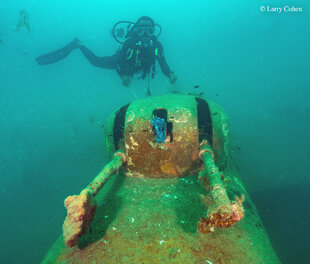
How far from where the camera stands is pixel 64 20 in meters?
84.2

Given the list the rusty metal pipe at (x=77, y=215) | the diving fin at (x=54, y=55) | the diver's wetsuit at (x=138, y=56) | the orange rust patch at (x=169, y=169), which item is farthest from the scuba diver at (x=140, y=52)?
the rusty metal pipe at (x=77, y=215)

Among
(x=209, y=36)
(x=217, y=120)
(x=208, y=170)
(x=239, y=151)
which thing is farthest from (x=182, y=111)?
(x=209, y=36)

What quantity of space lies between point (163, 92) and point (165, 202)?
89.3ft

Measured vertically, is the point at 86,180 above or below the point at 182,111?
below

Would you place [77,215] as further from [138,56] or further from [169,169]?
[138,56]

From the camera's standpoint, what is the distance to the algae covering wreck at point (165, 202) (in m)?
1.81

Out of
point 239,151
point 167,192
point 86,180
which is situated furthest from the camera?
point 86,180

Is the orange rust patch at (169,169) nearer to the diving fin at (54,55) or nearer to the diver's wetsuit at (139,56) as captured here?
the diver's wetsuit at (139,56)

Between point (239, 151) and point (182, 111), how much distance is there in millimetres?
7801

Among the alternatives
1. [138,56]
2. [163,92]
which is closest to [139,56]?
[138,56]

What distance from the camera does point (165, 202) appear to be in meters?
2.58

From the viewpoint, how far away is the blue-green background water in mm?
6923

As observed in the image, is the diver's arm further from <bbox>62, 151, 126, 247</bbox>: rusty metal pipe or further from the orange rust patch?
<bbox>62, 151, 126, 247</bbox>: rusty metal pipe

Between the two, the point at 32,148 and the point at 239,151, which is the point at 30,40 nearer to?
the point at 32,148
